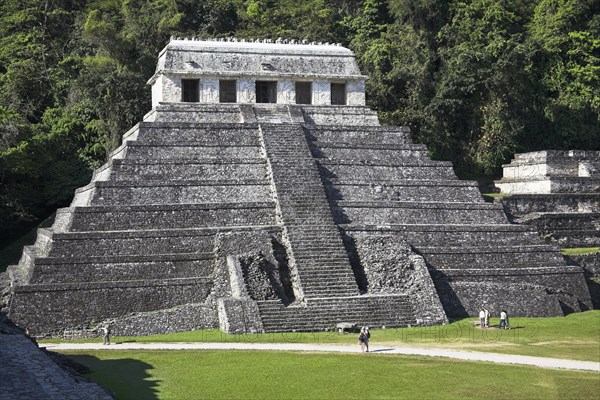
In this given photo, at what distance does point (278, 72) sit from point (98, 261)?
12305 mm

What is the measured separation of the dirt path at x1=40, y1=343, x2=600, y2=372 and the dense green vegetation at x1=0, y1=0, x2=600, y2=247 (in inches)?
643

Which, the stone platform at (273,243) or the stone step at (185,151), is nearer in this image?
the stone platform at (273,243)

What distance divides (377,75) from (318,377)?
27.7m

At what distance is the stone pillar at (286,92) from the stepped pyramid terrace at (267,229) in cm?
8

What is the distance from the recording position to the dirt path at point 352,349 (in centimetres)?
1922

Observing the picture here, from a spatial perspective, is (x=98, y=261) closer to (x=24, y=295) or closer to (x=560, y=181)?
(x=24, y=295)

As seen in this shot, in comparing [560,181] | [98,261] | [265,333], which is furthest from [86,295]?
[560,181]

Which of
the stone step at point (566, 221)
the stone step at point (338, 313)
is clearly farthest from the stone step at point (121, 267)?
the stone step at point (566, 221)

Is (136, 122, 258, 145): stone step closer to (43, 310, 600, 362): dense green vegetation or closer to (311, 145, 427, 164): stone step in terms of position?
(311, 145, 427, 164): stone step

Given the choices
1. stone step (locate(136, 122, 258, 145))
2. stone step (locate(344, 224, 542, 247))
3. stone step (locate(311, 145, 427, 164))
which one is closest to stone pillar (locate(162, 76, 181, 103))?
stone step (locate(136, 122, 258, 145))

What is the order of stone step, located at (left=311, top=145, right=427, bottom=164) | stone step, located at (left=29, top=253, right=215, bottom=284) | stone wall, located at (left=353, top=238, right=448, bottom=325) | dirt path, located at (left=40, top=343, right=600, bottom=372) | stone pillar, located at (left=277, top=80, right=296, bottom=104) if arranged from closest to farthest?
dirt path, located at (left=40, top=343, right=600, bottom=372) < stone step, located at (left=29, top=253, right=215, bottom=284) < stone wall, located at (left=353, top=238, right=448, bottom=325) < stone step, located at (left=311, top=145, right=427, bottom=164) < stone pillar, located at (left=277, top=80, right=296, bottom=104)

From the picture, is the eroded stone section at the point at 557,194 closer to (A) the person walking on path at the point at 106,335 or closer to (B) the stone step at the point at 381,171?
(B) the stone step at the point at 381,171

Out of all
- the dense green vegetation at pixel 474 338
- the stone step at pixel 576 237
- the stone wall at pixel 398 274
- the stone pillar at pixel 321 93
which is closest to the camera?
the dense green vegetation at pixel 474 338

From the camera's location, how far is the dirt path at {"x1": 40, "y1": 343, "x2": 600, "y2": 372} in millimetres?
19219
